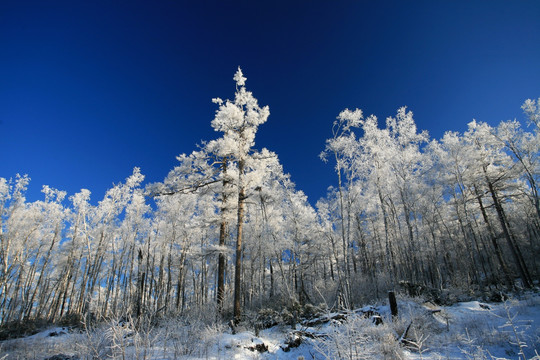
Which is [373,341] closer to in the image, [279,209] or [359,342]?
[359,342]

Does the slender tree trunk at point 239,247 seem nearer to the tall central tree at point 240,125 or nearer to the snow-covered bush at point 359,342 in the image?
the tall central tree at point 240,125

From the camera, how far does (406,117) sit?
719 inches

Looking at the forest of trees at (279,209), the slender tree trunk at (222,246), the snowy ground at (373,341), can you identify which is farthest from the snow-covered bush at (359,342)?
the slender tree trunk at (222,246)

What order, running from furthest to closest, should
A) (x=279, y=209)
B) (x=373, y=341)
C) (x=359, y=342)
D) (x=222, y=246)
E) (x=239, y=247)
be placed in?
(x=279, y=209) → (x=222, y=246) → (x=239, y=247) → (x=373, y=341) → (x=359, y=342)

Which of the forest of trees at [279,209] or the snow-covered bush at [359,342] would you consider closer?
the snow-covered bush at [359,342]

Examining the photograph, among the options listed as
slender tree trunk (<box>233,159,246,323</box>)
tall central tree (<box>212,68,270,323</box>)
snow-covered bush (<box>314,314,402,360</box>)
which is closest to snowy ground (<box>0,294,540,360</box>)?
snow-covered bush (<box>314,314,402,360</box>)

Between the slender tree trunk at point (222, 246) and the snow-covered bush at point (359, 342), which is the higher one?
the slender tree trunk at point (222, 246)

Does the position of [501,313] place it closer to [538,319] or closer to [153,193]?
[538,319]

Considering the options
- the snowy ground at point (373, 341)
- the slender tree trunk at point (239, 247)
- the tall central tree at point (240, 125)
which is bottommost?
the snowy ground at point (373, 341)

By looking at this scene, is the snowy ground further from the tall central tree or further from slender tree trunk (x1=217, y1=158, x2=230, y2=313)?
the tall central tree

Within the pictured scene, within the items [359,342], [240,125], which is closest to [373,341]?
[359,342]

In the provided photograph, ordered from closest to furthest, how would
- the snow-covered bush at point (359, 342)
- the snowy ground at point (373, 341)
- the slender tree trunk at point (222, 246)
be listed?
the snow-covered bush at point (359, 342) < the snowy ground at point (373, 341) < the slender tree trunk at point (222, 246)

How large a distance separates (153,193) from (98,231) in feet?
38.8

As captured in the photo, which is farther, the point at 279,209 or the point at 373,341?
the point at 279,209
